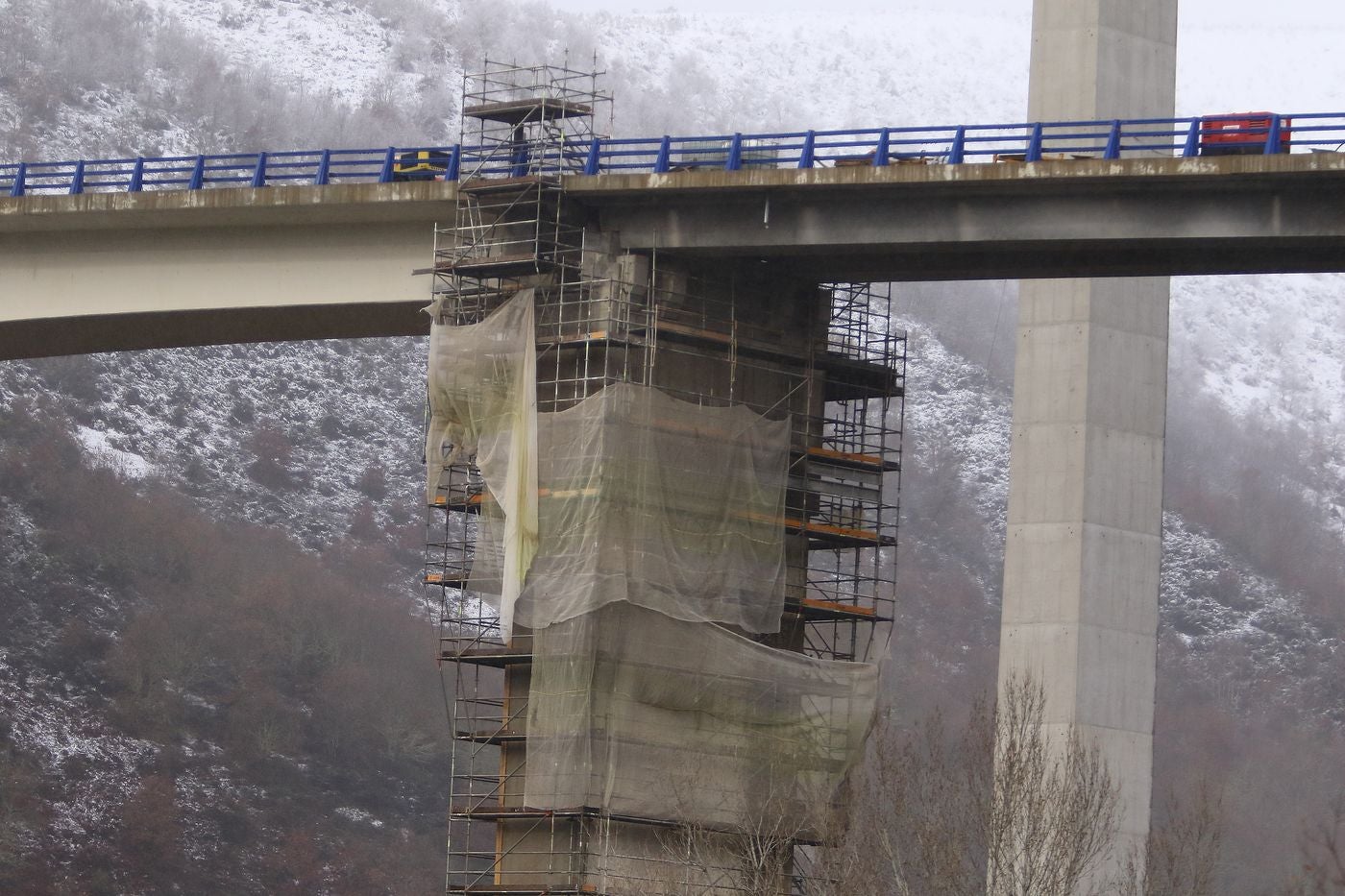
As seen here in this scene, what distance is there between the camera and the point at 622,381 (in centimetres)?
4000

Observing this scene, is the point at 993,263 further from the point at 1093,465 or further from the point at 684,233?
the point at 1093,465

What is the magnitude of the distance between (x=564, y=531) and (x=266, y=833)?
75149 mm

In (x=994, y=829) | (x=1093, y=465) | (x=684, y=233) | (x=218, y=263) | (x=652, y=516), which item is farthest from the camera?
(x=1093, y=465)

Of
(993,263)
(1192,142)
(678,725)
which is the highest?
(1192,142)

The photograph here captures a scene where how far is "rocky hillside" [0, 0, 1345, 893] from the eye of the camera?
366 feet

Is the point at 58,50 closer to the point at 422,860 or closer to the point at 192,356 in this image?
the point at 192,356

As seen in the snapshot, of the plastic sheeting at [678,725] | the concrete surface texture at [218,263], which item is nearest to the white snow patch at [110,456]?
the concrete surface texture at [218,263]

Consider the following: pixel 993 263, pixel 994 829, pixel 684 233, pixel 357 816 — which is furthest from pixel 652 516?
pixel 357 816

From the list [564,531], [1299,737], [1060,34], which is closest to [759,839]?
[564,531]

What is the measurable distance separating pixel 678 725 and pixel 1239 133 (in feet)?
45.5

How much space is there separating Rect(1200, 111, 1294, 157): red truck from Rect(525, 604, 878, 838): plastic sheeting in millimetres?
11358

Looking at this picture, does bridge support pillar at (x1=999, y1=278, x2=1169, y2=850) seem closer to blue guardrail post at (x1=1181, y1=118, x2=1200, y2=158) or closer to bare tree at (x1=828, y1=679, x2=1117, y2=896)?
bare tree at (x1=828, y1=679, x2=1117, y2=896)

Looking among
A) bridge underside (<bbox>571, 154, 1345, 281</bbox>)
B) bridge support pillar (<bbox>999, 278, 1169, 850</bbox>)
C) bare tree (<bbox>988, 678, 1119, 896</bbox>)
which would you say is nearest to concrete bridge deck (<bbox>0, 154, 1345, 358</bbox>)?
bridge underside (<bbox>571, 154, 1345, 281</bbox>)

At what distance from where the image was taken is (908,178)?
126 ft
